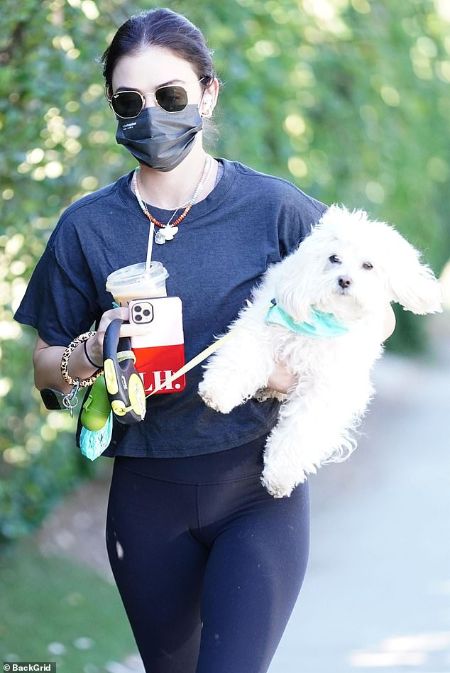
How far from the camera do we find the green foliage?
5.17m

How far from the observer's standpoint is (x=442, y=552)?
7570mm

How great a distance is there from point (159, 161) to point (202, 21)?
331cm

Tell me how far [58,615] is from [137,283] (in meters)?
3.41

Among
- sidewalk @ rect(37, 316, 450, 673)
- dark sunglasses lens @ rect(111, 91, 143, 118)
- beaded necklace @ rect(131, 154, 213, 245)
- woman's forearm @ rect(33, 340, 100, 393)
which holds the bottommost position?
sidewalk @ rect(37, 316, 450, 673)

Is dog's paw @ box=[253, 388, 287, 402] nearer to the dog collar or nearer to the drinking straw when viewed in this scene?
the dog collar

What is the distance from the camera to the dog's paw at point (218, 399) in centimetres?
289

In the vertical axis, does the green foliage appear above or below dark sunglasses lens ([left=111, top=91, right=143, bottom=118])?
below

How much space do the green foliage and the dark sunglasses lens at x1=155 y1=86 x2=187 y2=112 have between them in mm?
1021

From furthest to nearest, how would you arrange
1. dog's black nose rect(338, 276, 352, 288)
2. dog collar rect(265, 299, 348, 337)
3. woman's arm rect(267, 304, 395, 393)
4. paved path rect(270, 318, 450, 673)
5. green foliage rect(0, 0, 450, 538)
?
paved path rect(270, 318, 450, 673)
green foliage rect(0, 0, 450, 538)
woman's arm rect(267, 304, 395, 393)
dog collar rect(265, 299, 348, 337)
dog's black nose rect(338, 276, 352, 288)

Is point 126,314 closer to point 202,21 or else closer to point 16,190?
point 16,190

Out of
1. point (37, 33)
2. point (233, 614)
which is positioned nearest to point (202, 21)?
point (37, 33)

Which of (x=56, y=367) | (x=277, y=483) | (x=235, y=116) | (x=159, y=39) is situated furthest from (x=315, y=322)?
(x=235, y=116)

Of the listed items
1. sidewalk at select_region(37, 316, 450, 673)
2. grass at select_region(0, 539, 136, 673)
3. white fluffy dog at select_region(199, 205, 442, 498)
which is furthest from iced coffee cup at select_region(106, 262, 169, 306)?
sidewalk at select_region(37, 316, 450, 673)

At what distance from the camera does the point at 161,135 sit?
3.04m
